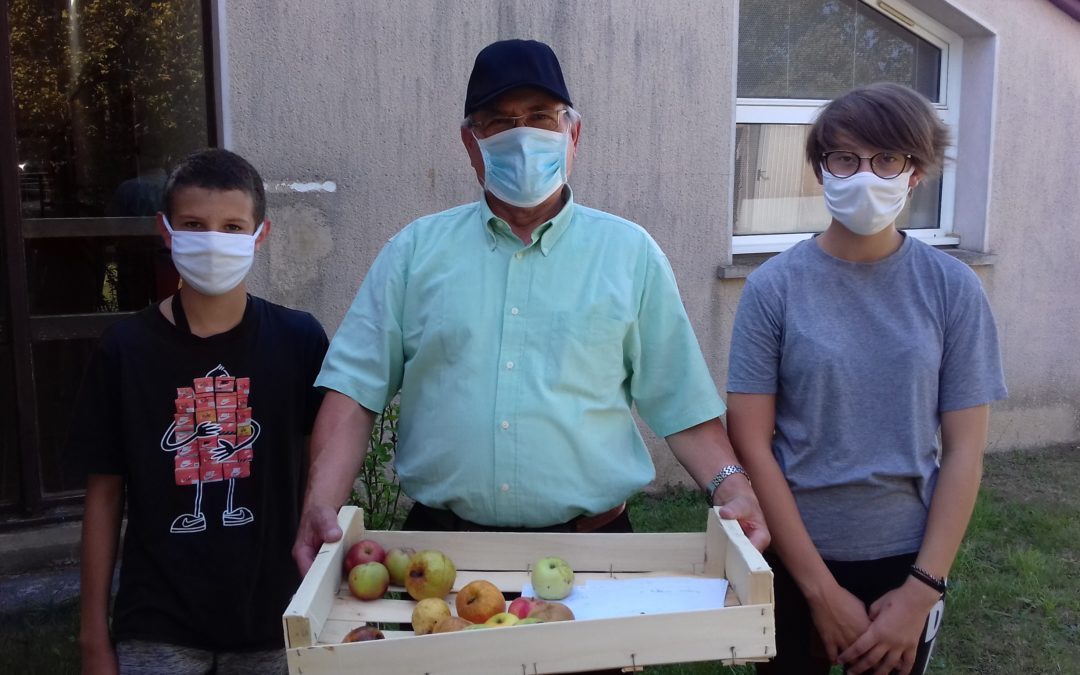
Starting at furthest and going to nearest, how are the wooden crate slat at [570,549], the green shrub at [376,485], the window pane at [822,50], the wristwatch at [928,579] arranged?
the window pane at [822,50] → the green shrub at [376,485] → the wristwatch at [928,579] → the wooden crate slat at [570,549]

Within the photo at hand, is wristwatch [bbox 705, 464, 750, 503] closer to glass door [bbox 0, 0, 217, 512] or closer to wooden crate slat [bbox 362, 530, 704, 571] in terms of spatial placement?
wooden crate slat [bbox 362, 530, 704, 571]

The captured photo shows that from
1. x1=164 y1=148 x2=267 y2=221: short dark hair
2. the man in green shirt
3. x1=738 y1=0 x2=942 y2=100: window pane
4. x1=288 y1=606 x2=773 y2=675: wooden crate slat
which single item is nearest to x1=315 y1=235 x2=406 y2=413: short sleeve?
the man in green shirt

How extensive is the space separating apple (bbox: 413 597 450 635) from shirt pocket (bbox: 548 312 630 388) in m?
0.53

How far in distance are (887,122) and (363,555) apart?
154 centimetres

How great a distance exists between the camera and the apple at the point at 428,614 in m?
1.74

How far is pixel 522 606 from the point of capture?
1.78m

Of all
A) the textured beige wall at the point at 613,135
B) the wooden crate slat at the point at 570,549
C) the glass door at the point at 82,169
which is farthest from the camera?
the textured beige wall at the point at 613,135

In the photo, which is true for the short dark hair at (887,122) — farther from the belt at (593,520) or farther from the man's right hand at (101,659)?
the man's right hand at (101,659)

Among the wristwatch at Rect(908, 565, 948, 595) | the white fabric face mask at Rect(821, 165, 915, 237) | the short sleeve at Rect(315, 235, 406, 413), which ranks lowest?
the wristwatch at Rect(908, 565, 948, 595)

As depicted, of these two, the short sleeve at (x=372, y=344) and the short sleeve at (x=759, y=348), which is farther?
the short sleeve at (x=759, y=348)

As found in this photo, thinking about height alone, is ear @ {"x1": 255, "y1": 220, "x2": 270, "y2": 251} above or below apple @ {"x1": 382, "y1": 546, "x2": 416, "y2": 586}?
above

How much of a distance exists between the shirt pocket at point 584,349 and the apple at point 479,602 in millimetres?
469

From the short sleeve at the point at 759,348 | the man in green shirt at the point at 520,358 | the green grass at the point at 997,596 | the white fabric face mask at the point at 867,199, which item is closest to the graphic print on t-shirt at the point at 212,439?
the man in green shirt at the point at 520,358

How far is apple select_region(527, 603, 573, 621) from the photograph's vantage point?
5.47 feet
